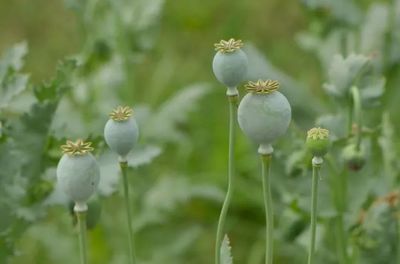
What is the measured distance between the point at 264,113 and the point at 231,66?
0.06 m

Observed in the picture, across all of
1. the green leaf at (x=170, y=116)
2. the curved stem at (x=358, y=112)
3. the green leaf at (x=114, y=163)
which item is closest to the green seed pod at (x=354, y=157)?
the curved stem at (x=358, y=112)

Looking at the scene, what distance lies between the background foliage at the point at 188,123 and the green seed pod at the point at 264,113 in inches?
15.0

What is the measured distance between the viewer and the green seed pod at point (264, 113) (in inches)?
33.9

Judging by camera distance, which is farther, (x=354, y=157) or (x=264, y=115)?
(x=354, y=157)

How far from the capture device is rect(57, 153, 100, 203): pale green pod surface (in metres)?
0.89

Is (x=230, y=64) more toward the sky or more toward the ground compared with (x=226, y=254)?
more toward the sky

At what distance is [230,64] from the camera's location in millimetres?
889

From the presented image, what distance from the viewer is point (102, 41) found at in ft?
5.99

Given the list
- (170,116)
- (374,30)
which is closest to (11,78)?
(170,116)

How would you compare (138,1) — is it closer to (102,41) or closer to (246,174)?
(102,41)

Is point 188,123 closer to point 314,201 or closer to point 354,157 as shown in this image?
point 354,157

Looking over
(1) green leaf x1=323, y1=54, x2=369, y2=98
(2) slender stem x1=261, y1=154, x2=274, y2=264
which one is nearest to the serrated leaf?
(2) slender stem x1=261, y1=154, x2=274, y2=264

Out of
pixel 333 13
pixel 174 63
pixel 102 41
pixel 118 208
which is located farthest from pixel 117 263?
pixel 174 63

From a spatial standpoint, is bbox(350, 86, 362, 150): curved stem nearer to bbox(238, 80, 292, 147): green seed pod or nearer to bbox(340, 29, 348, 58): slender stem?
bbox(238, 80, 292, 147): green seed pod
